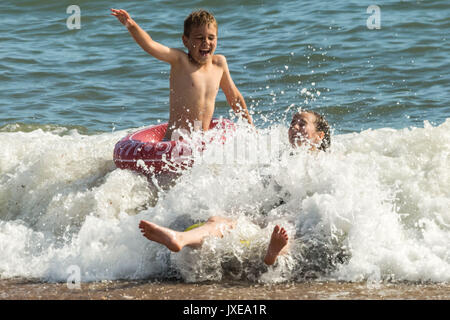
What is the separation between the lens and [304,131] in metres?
6.48

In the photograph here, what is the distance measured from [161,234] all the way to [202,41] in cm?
238

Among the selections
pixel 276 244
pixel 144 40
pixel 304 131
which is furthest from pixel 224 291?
pixel 144 40

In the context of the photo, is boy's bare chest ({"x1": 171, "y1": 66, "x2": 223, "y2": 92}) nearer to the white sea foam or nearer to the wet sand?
the white sea foam

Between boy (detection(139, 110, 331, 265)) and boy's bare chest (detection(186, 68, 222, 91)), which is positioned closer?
boy (detection(139, 110, 331, 265))

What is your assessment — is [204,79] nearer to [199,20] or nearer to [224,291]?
[199,20]

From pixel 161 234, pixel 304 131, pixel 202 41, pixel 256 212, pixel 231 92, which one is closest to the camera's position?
pixel 161 234

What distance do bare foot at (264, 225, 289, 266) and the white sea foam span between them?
148mm

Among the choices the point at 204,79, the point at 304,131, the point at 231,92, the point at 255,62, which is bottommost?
the point at 304,131

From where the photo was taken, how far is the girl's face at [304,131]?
6.47 m

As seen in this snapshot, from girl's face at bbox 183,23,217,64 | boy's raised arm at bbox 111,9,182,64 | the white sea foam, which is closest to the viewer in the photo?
the white sea foam

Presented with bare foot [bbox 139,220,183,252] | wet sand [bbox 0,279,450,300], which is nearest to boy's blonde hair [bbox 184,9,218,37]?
bare foot [bbox 139,220,183,252]

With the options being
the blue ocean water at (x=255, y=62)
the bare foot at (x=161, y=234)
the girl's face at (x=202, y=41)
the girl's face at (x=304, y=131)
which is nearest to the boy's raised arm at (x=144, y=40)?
the girl's face at (x=202, y=41)

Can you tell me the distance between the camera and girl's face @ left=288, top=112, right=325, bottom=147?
255 inches

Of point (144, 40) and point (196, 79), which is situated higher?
point (144, 40)
